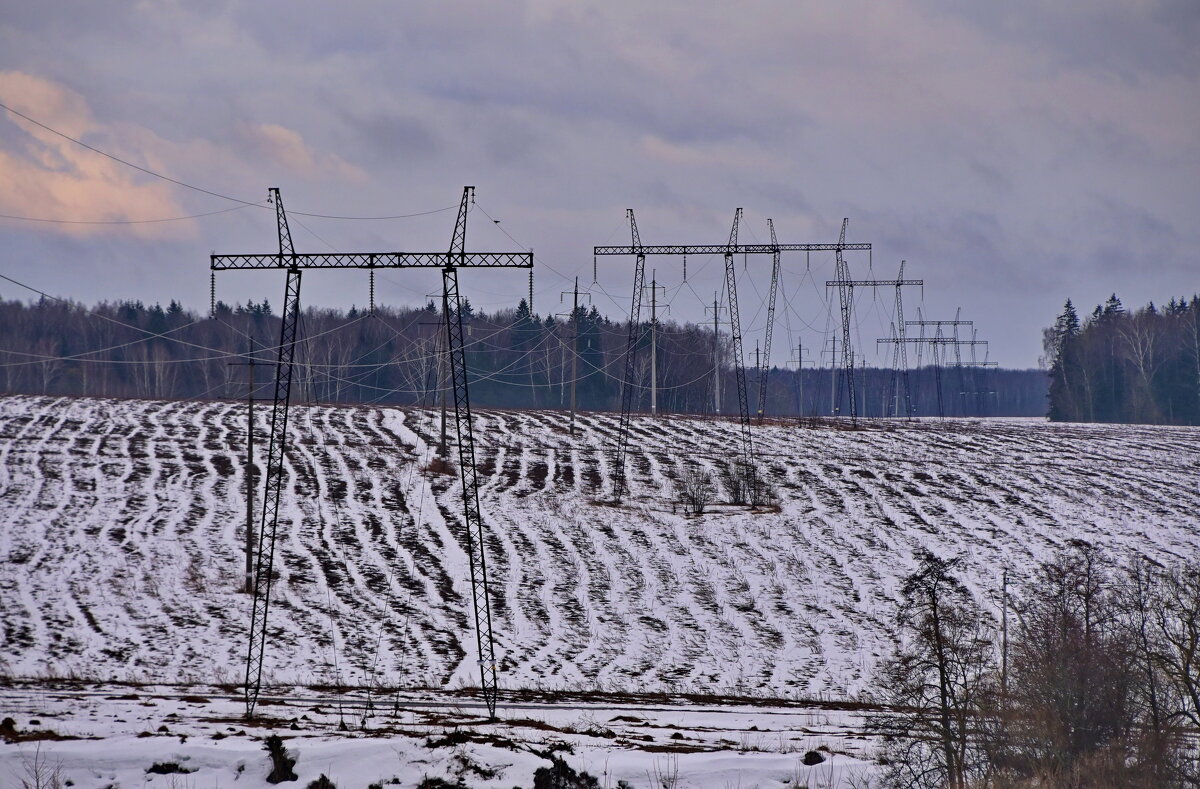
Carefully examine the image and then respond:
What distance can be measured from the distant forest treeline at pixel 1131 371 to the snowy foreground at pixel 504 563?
5434 centimetres

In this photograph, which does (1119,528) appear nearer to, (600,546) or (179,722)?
(600,546)

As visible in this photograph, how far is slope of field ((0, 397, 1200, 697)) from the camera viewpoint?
1387 inches

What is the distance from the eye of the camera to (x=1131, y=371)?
128 meters

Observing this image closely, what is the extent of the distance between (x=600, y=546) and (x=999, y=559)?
1970 centimetres

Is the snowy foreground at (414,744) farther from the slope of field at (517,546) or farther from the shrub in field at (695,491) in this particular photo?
the shrub in field at (695,491)

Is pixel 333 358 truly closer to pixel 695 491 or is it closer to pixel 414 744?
pixel 695 491

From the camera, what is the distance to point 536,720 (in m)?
25.9

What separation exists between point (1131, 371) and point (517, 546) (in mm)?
111278

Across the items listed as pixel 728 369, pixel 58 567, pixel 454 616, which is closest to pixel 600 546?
pixel 454 616

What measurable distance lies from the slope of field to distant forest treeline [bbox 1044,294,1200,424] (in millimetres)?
54223

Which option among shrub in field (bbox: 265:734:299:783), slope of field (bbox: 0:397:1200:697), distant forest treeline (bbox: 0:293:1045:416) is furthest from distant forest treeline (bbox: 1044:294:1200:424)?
shrub in field (bbox: 265:734:299:783)

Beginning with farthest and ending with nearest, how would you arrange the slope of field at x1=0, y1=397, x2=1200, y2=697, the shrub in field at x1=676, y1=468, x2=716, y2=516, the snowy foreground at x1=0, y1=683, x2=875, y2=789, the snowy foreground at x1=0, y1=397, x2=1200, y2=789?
the shrub in field at x1=676, y1=468, x2=716, y2=516 < the slope of field at x1=0, y1=397, x2=1200, y2=697 < the snowy foreground at x1=0, y1=397, x2=1200, y2=789 < the snowy foreground at x1=0, y1=683, x2=875, y2=789

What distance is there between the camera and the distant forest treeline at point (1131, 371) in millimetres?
120375

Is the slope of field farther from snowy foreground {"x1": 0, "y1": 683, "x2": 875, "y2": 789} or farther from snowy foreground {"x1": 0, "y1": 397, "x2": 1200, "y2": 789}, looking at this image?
snowy foreground {"x1": 0, "y1": 683, "x2": 875, "y2": 789}
